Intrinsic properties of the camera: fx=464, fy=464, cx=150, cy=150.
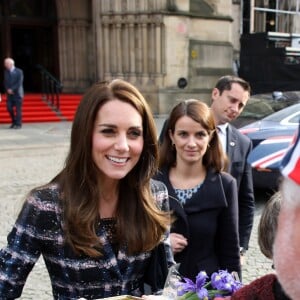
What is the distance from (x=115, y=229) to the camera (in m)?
1.79

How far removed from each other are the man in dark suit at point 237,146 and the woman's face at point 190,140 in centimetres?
52

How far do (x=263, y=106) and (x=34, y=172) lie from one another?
3.96 m

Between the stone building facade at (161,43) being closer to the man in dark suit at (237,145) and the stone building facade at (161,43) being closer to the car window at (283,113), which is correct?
the car window at (283,113)

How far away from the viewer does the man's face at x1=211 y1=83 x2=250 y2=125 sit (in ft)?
10.4

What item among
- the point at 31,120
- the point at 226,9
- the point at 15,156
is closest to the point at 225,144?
the point at 15,156

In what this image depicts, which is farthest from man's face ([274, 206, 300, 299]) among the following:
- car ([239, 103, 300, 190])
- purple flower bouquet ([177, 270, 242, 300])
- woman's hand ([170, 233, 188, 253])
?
car ([239, 103, 300, 190])

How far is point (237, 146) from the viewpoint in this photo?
3.14 metres

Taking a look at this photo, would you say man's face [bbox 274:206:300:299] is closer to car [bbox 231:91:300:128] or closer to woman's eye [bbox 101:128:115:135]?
A: woman's eye [bbox 101:128:115:135]

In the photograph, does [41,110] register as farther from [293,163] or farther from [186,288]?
[293,163]

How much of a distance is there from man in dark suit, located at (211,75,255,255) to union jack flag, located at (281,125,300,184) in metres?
2.16

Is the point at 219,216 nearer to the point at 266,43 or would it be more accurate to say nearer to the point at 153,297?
the point at 153,297

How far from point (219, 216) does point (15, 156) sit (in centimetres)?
764

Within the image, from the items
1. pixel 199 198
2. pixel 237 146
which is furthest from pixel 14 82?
pixel 199 198

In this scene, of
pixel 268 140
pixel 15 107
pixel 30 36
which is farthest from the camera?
pixel 30 36
